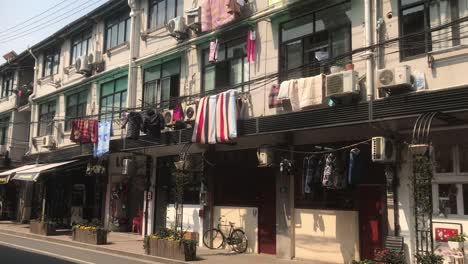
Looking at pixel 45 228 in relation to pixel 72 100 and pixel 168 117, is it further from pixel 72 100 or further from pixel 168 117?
pixel 168 117

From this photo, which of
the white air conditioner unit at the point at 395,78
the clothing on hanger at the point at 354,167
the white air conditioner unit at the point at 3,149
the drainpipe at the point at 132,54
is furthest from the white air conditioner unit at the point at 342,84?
the white air conditioner unit at the point at 3,149

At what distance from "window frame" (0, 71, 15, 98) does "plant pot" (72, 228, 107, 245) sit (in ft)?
60.1

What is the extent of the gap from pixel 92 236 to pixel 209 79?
7.49 meters

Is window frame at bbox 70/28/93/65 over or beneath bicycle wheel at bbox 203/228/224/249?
over

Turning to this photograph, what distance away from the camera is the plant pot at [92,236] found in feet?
61.0

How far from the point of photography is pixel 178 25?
18750 millimetres

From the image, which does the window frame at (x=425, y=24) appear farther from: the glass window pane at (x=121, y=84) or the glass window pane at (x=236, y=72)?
the glass window pane at (x=121, y=84)

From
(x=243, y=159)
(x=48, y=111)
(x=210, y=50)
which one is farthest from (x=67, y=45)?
(x=243, y=159)

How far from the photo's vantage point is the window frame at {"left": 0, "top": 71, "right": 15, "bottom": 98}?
34.5 metres

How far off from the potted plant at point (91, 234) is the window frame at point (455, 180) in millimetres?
12111

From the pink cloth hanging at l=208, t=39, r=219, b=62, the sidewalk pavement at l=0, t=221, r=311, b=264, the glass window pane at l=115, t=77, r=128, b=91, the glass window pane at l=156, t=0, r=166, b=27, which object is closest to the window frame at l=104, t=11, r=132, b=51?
the glass window pane at l=115, t=77, r=128, b=91

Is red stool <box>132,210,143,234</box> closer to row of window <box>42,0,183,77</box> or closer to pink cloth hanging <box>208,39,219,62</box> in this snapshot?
row of window <box>42,0,183,77</box>

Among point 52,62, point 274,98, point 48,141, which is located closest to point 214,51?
point 274,98

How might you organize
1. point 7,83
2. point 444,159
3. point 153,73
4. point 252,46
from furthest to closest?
point 7,83 → point 153,73 → point 252,46 → point 444,159
